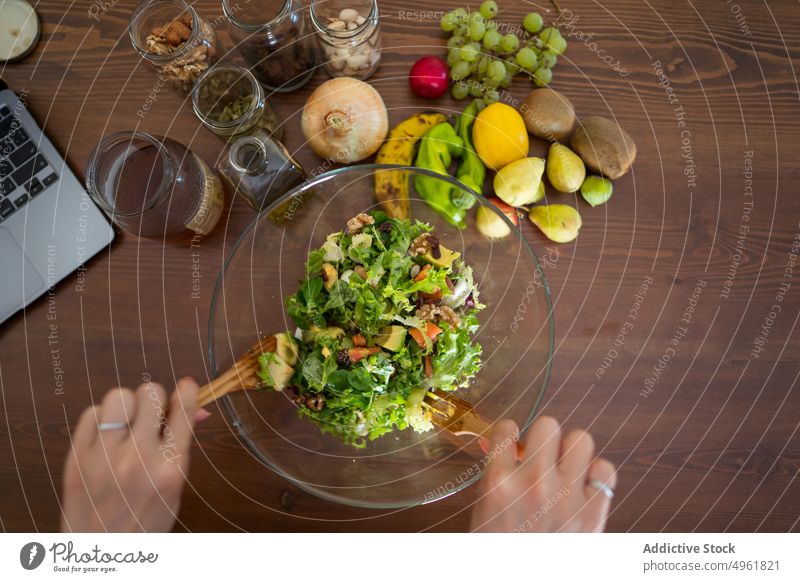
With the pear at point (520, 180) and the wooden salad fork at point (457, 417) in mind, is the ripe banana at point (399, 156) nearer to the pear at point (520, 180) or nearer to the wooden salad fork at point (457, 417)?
the pear at point (520, 180)

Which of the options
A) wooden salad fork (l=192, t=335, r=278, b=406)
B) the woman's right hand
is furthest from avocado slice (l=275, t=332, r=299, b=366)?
the woman's right hand

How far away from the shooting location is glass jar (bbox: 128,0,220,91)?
36.2 inches

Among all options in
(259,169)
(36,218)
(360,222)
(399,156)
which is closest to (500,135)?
(399,156)

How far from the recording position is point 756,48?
1032mm

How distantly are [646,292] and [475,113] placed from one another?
394 millimetres

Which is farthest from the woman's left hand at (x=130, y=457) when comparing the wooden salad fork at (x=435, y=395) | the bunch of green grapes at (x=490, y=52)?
the bunch of green grapes at (x=490, y=52)

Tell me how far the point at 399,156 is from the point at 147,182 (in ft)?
1.27

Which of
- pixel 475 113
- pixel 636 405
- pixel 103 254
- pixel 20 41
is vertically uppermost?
pixel 20 41

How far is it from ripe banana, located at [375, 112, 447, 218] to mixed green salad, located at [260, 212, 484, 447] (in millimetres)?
44

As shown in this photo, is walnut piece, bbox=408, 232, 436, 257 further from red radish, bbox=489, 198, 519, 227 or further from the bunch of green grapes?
the bunch of green grapes

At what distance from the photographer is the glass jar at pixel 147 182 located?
3.08 feet

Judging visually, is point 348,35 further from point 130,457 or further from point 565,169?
point 130,457

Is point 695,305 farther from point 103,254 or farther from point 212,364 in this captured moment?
point 103,254
